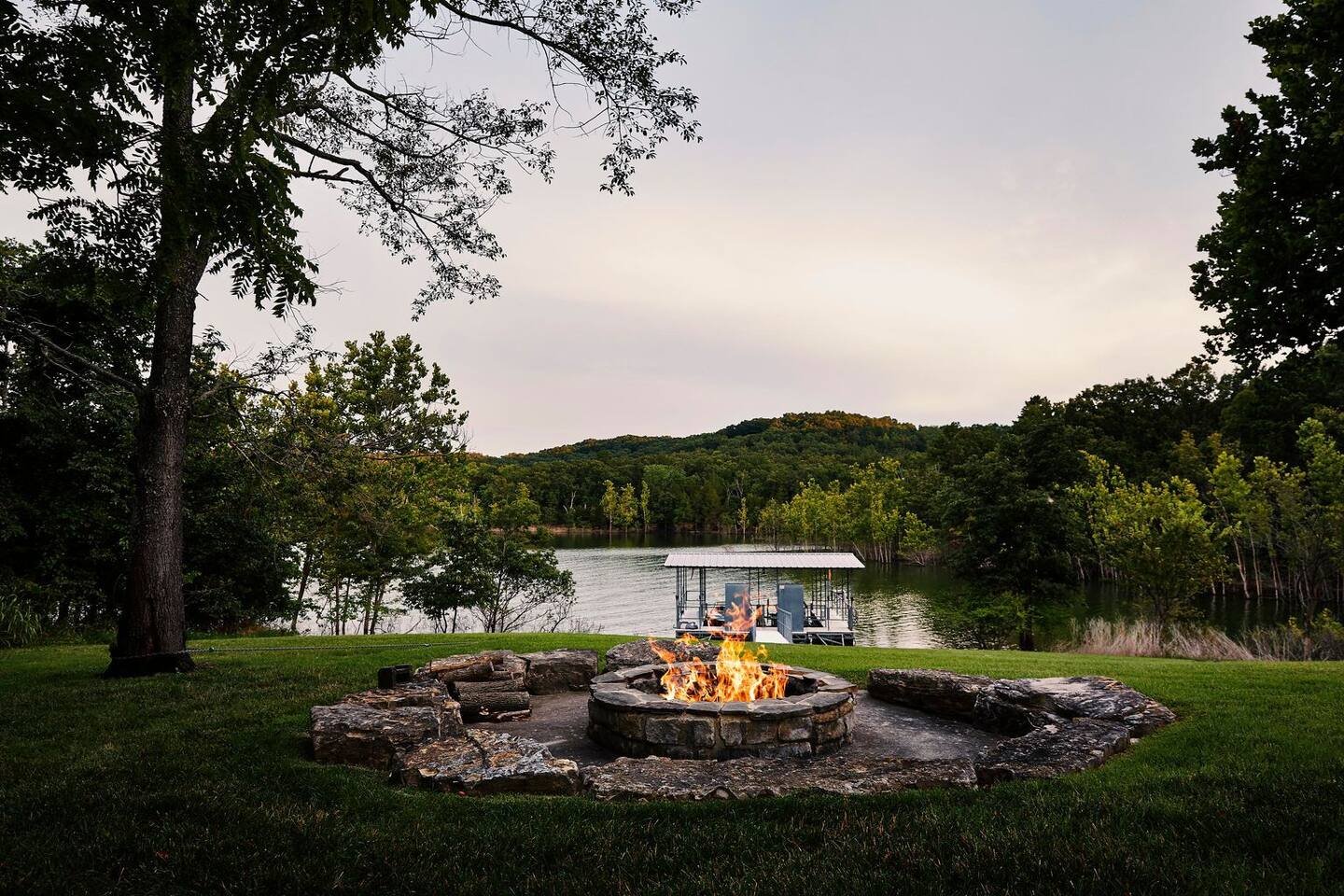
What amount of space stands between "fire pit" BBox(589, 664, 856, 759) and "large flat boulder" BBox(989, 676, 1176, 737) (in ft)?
6.30

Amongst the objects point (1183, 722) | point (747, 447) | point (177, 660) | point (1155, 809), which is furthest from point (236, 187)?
point (747, 447)

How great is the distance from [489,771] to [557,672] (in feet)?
14.7

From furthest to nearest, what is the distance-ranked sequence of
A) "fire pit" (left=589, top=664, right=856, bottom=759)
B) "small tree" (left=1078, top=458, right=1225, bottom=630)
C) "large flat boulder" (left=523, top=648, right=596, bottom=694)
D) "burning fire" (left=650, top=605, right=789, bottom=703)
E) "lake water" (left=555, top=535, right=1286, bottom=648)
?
1. "lake water" (left=555, top=535, right=1286, bottom=648)
2. "small tree" (left=1078, top=458, right=1225, bottom=630)
3. "large flat boulder" (left=523, top=648, right=596, bottom=694)
4. "burning fire" (left=650, top=605, right=789, bottom=703)
5. "fire pit" (left=589, top=664, right=856, bottom=759)

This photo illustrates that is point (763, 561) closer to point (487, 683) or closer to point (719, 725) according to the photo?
point (487, 683)

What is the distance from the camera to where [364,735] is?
5.92 metres

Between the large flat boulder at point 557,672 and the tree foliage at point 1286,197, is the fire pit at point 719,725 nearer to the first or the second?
the large flat boulder at point 557,672

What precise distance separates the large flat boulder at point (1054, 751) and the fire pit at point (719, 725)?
1.53m

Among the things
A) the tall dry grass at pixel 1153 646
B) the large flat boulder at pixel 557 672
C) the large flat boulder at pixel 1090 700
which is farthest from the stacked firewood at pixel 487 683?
the tall dry grass at pixel 1153 646

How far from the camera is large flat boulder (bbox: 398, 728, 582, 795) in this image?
5.18 meters

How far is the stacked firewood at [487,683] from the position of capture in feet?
A: 26.9

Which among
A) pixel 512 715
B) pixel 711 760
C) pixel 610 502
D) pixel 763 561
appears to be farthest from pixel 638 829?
pixel 610 502

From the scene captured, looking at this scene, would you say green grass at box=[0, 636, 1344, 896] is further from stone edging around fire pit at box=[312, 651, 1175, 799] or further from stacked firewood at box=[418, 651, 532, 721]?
stacked firewood at box=[418, 651, 532, 721]

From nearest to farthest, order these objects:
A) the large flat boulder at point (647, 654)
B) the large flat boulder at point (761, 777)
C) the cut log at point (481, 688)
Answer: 1. the large flat boulder at point (761, 777)
2. the cut log at point (481, 688)
3. the large flat boulder at point (647, 654)

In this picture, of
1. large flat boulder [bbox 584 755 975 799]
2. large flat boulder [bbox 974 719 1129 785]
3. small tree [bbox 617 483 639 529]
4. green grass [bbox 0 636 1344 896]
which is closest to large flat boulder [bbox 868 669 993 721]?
large flat boulder [bbox 974 719 1129 785]
